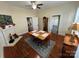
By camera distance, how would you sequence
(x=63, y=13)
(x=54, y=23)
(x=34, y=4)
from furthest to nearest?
(x=34, y=4) < (x=54, y=23) < (x=63, y=13)

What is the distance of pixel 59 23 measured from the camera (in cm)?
203

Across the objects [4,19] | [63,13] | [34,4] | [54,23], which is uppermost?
[34,4]

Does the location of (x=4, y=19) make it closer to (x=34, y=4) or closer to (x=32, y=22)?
(x=32, y=22)

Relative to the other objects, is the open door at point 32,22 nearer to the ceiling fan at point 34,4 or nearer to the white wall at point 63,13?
the white wall at point 63,13

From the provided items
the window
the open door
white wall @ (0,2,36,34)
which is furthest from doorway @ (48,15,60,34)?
the window

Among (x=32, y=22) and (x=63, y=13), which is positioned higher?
(x=63, y=13)

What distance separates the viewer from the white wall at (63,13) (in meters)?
1.83

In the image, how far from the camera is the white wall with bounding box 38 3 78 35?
6.00 ft

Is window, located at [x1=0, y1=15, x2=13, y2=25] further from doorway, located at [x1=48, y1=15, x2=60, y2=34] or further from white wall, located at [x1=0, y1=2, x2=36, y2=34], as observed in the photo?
doorway, located at [x1=48, y1=15, x2=60, y2=34]

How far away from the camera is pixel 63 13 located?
6.36 ft

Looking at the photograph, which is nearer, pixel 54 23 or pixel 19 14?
pixel 54 23

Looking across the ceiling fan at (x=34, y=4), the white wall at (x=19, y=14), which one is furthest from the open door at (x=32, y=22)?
the ceiling fan at (x=34, y=4)

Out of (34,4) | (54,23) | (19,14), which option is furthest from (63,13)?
(19,14)

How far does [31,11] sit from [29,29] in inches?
23.1
